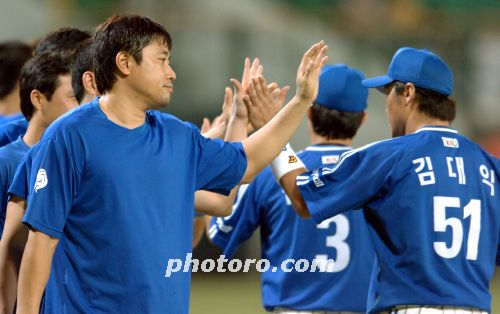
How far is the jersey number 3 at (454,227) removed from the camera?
13.8 feet

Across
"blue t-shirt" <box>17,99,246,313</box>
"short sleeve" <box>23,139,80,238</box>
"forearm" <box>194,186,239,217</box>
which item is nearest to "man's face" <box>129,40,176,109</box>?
"blue t-shirt" <box>17,99,246,313</box>

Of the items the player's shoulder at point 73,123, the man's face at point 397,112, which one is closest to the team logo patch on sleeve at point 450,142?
the man's face at point 397,112

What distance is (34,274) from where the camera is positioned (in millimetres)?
3334

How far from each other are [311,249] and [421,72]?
1.19 m

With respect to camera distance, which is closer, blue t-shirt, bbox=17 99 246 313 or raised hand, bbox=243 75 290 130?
blue t-shirt, bbox=17 99 246 313

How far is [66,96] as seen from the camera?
14.5 ft

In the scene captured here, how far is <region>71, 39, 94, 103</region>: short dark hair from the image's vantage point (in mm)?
4059

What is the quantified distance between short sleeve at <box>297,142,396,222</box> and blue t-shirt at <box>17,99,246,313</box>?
1.04m

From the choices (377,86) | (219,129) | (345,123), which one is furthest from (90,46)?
(345,123)

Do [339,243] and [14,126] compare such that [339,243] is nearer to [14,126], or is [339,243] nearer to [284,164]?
[284,164]

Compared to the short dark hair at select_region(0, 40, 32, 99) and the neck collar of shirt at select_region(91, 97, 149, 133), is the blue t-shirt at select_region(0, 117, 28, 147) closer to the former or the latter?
the short dark hair at select_region(0, 40, 32, 99)

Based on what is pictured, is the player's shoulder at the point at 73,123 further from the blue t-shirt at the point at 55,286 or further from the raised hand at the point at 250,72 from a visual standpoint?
the raised hand at the point at 250,72

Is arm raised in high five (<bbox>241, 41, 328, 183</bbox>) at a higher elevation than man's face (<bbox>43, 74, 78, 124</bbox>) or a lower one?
lower

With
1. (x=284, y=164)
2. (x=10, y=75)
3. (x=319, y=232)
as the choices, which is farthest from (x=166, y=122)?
(x=10, y=75)
